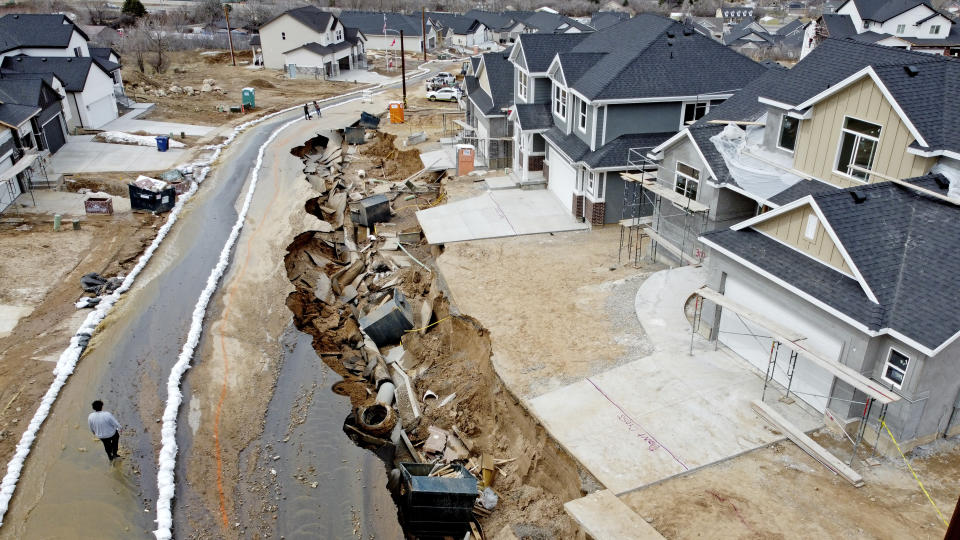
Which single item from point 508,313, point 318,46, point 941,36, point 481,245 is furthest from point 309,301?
point 941,36

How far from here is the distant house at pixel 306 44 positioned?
2689 inches

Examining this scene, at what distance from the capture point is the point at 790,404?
15.7 meters

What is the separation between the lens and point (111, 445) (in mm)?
15906

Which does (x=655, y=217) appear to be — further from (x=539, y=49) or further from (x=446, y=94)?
(x=446, y=94)

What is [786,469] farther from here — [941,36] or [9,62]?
[941,36]

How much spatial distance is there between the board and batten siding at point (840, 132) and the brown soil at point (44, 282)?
23.3 metres

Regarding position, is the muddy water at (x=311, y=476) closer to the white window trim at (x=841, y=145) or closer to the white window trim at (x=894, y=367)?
the white window trim at (x=894, y=367)

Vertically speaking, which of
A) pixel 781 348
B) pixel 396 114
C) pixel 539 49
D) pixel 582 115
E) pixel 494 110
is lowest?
pixel 781 348

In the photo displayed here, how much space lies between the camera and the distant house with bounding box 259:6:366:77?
224ft

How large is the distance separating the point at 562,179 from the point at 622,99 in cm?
487

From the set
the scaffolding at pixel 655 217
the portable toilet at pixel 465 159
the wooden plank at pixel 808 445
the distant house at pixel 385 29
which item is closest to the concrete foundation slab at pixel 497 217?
the scaffolding at pixel 655 217

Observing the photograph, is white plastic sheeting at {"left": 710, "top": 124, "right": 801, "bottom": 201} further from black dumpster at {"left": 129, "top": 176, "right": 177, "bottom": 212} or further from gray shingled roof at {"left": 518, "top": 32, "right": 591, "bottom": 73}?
black dumpster at {"left": 129, "top": 176, "right": 177, "bottom": 212}

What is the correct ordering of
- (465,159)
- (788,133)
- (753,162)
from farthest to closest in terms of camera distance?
(465,159) → (753,162) → (788,133)

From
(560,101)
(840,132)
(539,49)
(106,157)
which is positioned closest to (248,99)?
(106,157)
